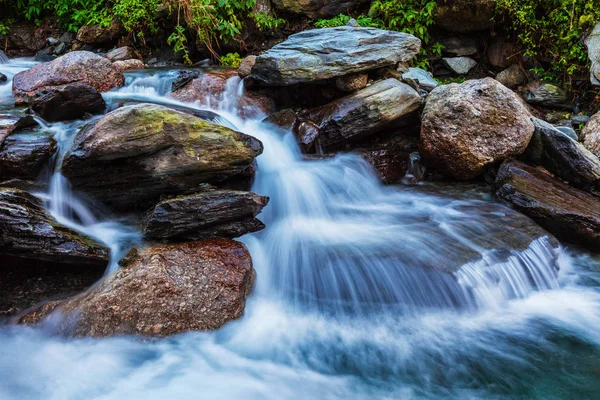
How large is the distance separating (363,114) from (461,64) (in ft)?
14.9

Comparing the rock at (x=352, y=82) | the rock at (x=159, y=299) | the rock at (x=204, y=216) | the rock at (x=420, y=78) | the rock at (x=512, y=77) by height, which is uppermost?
the rock at (x=512, y=77)

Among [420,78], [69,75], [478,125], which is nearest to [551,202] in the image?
[478,125]

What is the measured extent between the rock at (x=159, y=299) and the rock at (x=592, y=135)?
20.0 feet

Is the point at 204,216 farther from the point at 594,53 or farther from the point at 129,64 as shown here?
the point at 594,53

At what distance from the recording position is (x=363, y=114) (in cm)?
621

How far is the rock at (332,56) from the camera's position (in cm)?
648

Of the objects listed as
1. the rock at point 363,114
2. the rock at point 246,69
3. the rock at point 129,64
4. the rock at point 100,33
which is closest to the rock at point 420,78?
the rock at point 363,114

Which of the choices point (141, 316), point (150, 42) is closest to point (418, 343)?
point (141, 316)

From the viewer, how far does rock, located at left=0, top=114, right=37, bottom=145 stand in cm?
465

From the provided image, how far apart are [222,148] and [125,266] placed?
5.42 feet

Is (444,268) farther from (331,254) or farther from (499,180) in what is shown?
(499,180)

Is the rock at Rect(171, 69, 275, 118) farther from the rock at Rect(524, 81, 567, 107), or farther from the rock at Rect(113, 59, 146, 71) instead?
the rock at Rect(524, 81, 567, 107)

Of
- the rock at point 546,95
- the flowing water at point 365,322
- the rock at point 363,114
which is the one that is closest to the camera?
the flowing water at point 365,322

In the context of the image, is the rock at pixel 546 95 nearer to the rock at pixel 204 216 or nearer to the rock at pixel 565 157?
the rock at pixel 565 157
